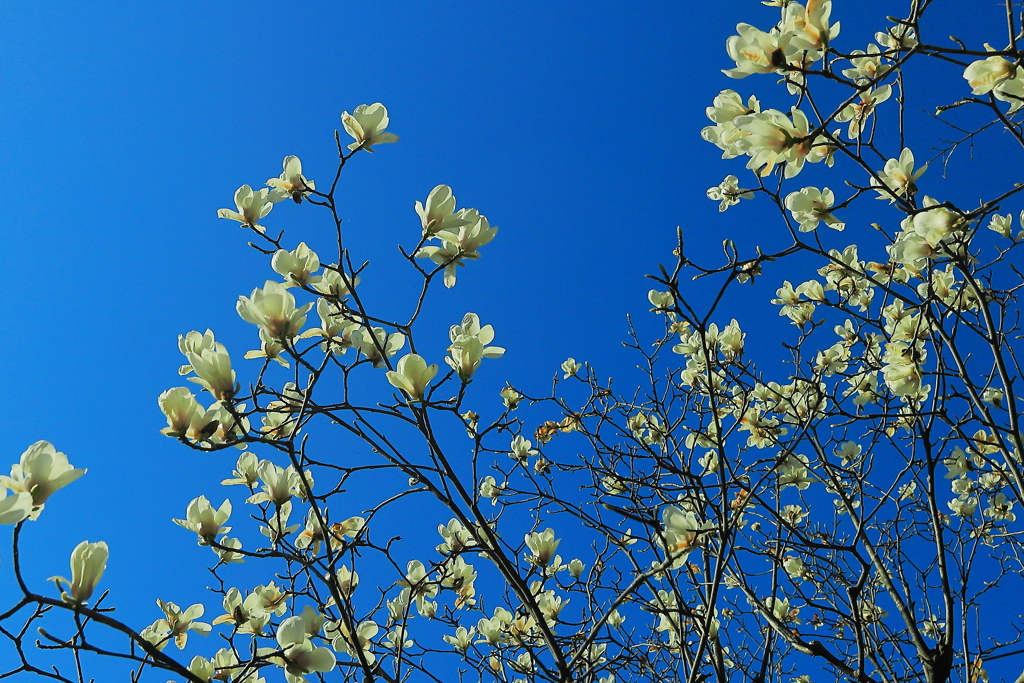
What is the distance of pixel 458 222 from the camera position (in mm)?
1510

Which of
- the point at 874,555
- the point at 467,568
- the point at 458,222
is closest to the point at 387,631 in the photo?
the point at 467,568

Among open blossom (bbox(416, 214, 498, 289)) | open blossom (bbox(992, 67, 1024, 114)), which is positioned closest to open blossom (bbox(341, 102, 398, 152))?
open blossom (bbox(416, 214, 498, 289))

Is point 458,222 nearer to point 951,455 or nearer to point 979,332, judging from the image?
point 979,332

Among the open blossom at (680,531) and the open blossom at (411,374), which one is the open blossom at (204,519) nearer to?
the open blossom at (411,374)

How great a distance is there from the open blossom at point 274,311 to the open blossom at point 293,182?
0.46 meters

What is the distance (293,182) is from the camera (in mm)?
1622

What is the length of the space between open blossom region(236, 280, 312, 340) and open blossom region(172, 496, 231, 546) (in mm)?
513

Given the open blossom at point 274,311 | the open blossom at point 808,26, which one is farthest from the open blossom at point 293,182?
the open blossom at point 808,26

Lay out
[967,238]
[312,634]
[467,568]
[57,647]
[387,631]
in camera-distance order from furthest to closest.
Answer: [467,568] → [387,631] → [967,238] → [312,634] → [57,647]

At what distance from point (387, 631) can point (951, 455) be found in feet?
7.20

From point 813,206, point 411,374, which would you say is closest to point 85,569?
point 411,374

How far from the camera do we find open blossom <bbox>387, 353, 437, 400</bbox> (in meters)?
1.30

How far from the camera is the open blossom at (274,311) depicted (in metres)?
1.22

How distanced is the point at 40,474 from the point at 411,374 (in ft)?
2.18
